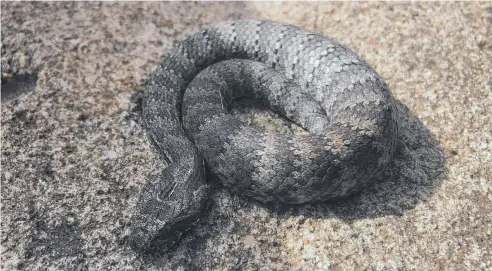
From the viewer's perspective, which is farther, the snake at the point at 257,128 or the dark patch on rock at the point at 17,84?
the dark patch on rock at the point at 17,84

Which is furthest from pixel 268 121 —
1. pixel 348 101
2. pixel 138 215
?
pixel 138 215

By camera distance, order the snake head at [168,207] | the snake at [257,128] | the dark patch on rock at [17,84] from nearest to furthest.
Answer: the snake head at [168,207], the snake at [257,128], the dark patch on rock at [17,84]

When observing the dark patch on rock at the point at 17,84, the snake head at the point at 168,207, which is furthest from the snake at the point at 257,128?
the dark patch on rock at the point at 17,84

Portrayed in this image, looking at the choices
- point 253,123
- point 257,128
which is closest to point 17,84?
point 253,123

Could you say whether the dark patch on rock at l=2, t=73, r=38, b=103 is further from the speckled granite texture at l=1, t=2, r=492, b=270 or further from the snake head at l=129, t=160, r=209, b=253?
the snake head at l=129, t=160, r=209, b=253

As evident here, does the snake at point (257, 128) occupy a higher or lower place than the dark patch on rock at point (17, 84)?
higher

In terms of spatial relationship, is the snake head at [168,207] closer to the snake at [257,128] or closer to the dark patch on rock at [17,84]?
the snake at [257,128]

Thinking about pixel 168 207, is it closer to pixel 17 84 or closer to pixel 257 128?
pixel 257 128
